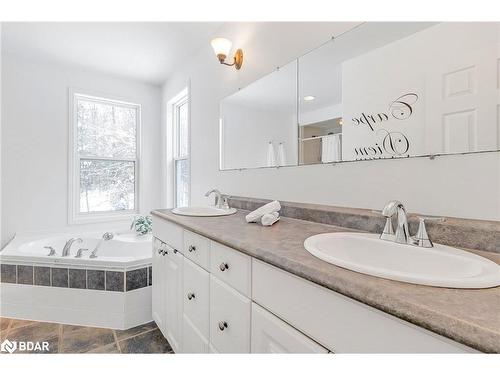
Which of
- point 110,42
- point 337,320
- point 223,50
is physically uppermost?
point 110,42

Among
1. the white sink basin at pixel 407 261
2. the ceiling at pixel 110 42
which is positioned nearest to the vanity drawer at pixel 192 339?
the white sink basin at pixel 407 261

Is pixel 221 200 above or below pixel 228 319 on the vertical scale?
above

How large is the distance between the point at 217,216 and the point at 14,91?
9.41 ft

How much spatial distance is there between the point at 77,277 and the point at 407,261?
2.28 m

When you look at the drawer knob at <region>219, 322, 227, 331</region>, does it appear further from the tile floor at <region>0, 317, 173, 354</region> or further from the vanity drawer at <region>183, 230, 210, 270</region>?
the tile floor at <region>0, 317, 173, 354</region>

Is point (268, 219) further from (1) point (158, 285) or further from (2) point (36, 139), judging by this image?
(2) point (36, 139)

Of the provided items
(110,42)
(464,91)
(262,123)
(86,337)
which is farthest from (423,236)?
(110,42)

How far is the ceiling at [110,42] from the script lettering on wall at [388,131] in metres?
1.76

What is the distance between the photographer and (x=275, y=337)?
2.48 feet

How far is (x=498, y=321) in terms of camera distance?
410 millimetres

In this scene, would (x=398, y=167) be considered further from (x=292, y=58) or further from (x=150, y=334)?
(x=150, y=334)

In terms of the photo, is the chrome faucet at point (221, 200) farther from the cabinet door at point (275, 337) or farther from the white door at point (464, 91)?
the white door at point (464, 91)

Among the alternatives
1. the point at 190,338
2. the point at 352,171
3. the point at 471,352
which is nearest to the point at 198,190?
the point at 190,338

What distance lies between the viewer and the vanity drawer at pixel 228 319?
884mm
